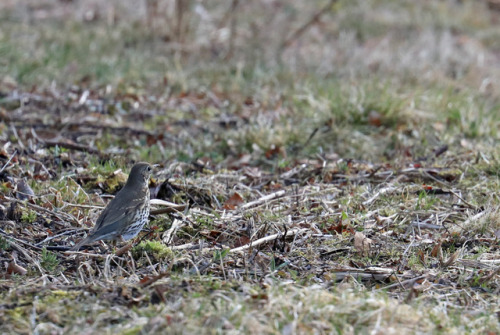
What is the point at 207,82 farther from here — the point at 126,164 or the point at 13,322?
the point at 13,322

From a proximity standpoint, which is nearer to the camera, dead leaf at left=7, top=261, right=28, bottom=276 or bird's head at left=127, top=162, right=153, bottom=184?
dead leaf at left=7, top=261, right=28, bottom=276

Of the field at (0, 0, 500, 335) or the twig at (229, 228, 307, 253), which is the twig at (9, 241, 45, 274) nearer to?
the field at (0, 0, 500, 335)

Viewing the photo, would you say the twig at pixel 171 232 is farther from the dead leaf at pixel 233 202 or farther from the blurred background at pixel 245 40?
the blurred background at pixel 245 40

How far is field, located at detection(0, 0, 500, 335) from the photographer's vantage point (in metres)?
3.01

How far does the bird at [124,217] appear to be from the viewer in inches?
147

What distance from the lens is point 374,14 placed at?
11562 millimetres

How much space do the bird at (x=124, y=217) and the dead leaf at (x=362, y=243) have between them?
4.06 ft

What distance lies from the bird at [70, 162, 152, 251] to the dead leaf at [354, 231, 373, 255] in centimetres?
124

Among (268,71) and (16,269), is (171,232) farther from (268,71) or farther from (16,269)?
(268,71)

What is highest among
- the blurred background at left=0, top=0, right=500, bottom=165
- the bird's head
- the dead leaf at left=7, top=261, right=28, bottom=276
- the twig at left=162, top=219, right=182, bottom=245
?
the bird's head

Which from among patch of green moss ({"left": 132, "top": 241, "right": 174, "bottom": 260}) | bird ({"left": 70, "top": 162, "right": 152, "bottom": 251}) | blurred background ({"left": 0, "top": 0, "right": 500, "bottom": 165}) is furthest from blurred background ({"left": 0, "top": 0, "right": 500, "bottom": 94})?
patch of green moss ({"left": 132, "top": 241, "right": 174, "bottom": 260})

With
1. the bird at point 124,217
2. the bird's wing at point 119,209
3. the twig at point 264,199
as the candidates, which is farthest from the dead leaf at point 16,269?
the twig at point 264,199

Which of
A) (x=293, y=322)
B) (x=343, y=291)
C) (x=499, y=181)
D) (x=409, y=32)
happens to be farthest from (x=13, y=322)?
(x=409, y=32)

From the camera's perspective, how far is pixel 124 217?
3.81 meters
